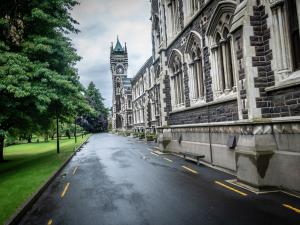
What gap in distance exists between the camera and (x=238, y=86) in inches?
389

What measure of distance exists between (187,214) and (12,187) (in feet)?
24.4

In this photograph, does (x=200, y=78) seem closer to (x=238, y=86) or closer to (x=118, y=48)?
(x=238, y=86)

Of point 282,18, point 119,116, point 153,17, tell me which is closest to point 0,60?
point 282,18

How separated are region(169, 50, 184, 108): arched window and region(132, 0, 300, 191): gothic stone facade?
0.25ft

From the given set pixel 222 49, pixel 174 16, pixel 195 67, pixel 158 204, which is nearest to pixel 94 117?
pixel 174 16

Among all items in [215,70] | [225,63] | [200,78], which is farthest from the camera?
[200,78]

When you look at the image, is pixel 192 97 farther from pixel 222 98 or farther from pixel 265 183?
pixel 265 183

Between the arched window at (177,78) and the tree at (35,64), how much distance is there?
733 centimetres

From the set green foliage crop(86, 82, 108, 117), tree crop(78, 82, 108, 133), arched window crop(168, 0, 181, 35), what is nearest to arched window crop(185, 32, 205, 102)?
arched window crop(168, 0, 181, 35)

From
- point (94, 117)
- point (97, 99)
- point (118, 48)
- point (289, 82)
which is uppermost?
point (118, 48)

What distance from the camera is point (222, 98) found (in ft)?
42.7

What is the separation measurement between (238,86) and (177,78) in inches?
426

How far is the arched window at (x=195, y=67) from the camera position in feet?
53.2

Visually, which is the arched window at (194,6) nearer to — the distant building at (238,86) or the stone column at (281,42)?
the distant building at (238,86)
